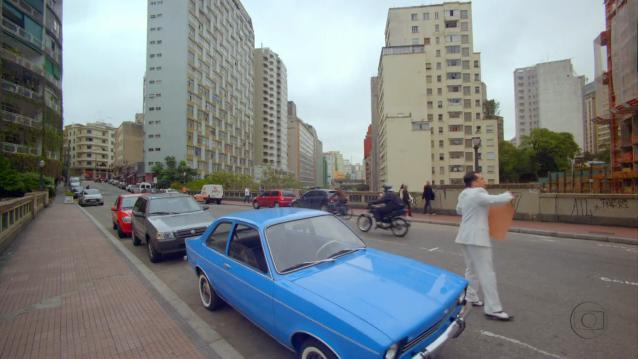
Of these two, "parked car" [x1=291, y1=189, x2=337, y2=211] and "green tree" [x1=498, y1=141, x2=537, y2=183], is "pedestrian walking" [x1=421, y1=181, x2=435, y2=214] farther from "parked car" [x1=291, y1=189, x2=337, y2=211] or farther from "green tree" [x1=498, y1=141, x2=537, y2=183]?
"green tree" [x1=498, y1=141, x2=537, y2=183]

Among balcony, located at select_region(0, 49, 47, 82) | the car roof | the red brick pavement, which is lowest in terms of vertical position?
the red brick pavement

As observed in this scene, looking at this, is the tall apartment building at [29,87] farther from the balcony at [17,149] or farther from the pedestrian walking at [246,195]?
the pedestrian walking at [246,195]

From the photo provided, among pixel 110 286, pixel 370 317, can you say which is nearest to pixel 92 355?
pixel 110 286

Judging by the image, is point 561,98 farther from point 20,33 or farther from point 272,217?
point 20,33

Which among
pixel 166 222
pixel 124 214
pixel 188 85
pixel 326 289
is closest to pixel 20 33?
pixel 188 85

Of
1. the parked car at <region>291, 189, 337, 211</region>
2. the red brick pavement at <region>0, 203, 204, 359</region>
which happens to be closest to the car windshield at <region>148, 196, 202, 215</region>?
the red brick pavement at <region>0, 203, 204, 359</region>

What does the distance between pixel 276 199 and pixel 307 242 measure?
19.7 m

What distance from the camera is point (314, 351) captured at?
92.2 inches

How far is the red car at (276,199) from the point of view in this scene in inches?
886

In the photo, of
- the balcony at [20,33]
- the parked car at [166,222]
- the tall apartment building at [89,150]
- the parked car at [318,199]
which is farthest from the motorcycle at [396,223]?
the tall apartment building at [89,150]

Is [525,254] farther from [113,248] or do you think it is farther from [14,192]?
[14,192]

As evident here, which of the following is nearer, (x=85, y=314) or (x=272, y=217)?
(x=272, y=217)

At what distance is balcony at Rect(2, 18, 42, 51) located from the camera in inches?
1115

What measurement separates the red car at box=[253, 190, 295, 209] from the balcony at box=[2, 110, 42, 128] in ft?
83.5
